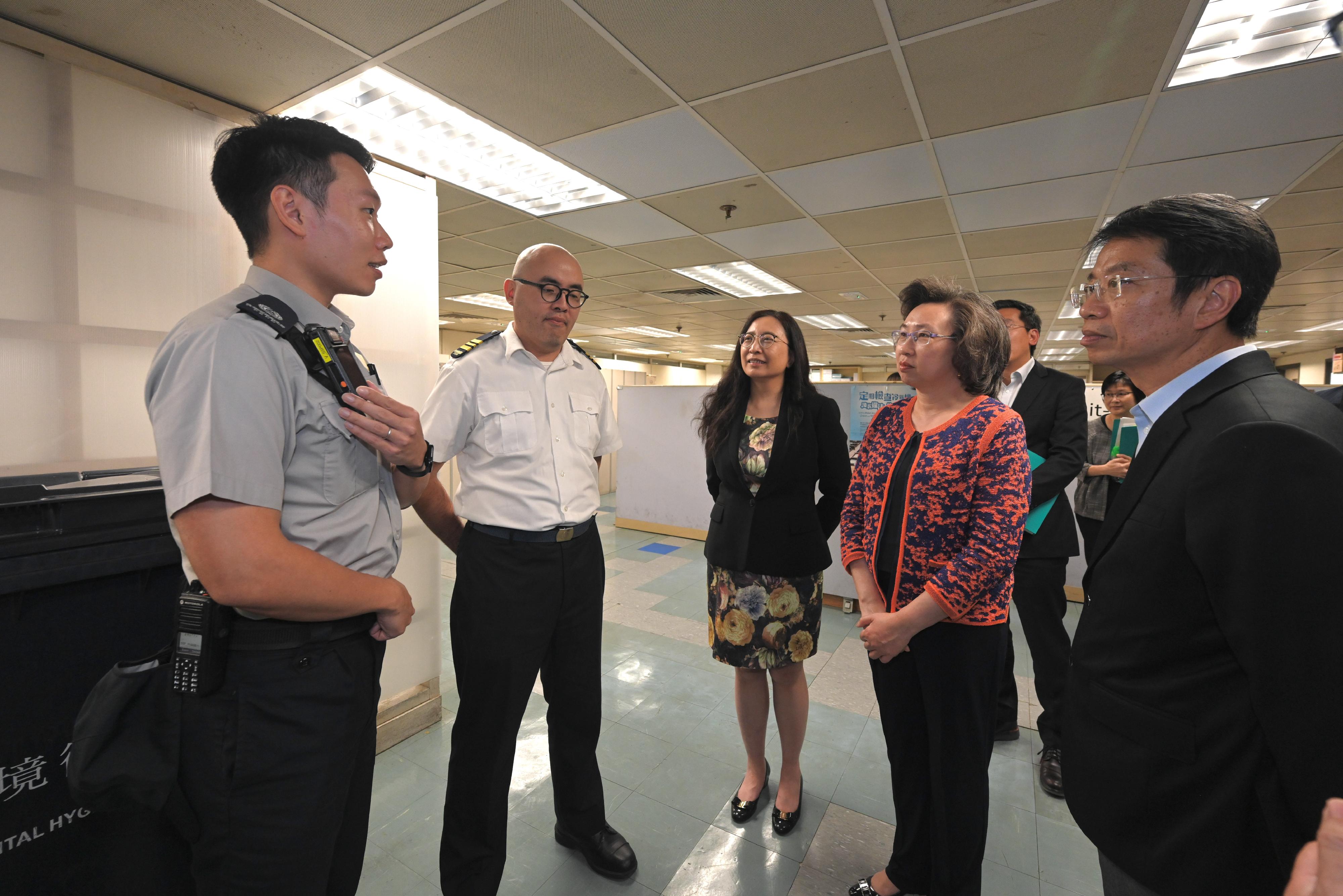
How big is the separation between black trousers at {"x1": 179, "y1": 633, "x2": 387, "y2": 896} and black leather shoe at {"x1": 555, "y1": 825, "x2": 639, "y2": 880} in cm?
95

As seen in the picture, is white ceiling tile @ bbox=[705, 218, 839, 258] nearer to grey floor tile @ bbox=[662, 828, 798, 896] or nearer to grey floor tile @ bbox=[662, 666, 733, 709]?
grey floor tile @ bbox=[662, 666, 733, 709]

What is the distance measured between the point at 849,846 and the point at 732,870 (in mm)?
415

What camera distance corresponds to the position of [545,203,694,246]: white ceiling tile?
13.5 feet

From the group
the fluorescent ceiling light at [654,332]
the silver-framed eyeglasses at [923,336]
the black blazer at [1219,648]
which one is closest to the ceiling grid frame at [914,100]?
the silver-framed eyeglasses at [923,336]

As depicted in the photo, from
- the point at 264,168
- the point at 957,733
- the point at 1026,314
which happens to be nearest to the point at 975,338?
the point at 957,733

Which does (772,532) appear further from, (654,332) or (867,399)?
(654,332)

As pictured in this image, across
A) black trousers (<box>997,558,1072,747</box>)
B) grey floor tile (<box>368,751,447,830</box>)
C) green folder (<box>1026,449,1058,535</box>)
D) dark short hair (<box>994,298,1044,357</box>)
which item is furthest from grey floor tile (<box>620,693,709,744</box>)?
dark short hair (<box>994,298,1044,357</box>)

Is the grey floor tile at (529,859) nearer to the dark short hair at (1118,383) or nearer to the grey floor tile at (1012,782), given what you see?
the grey floor tile at (1012,782)

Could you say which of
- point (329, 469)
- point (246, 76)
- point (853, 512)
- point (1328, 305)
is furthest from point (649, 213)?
point (1328, 305)

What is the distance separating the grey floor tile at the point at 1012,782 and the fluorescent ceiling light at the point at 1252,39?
2.90m

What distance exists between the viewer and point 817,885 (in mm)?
1660

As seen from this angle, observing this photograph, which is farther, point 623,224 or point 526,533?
point 623,224

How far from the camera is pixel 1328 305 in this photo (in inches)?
273

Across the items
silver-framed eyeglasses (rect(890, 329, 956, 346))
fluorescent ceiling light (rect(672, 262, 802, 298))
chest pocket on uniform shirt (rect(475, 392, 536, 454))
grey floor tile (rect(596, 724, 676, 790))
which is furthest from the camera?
fluorescent ceiling light (rect(672, 262, 802, 298))
